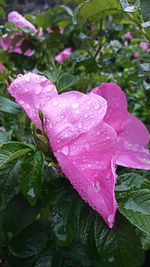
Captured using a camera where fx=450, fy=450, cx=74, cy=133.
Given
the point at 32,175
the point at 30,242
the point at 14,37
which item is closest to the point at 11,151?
the point at 32,175

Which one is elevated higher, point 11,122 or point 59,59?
point 11,122

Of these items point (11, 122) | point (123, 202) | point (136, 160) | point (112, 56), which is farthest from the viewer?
point (112, 56)

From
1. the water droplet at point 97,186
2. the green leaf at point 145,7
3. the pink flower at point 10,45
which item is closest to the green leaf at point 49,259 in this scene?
the water droplet at point 97,186

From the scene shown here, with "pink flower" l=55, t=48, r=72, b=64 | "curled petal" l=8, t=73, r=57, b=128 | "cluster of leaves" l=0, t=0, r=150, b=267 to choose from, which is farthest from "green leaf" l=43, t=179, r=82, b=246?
"pink flower" l=55, t=48, r=72, b=64

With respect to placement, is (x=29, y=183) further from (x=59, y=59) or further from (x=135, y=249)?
(x=59, y=59)

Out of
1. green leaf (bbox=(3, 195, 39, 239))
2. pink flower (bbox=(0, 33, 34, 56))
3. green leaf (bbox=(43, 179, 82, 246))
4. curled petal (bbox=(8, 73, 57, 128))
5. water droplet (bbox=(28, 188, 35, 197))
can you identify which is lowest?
green leaf (bbox=(3, 195, 39, 239))

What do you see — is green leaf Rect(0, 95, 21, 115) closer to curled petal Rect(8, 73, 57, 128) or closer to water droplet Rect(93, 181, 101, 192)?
curled petal Rect(8, 73, 57, 128)

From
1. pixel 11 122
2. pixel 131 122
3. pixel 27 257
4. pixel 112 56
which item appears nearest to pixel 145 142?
pixel 131 122

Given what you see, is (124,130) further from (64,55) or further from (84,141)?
(64,55)
